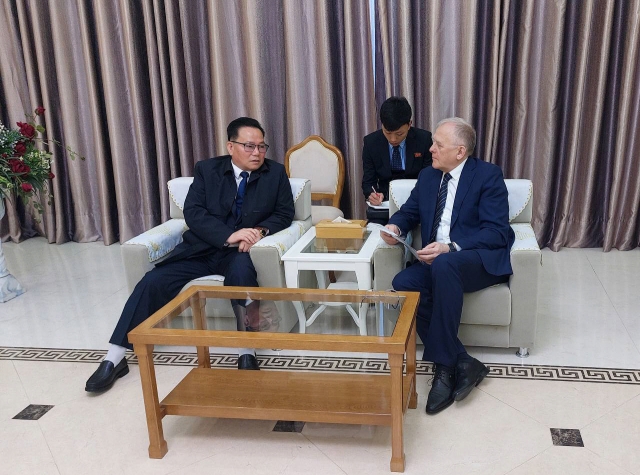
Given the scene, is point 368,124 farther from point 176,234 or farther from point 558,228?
point 176,234

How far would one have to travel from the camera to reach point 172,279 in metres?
2.74

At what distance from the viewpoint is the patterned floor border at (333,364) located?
242cm

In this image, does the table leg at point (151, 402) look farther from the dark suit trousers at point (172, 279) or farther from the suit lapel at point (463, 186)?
the suit lapel at point (463, 186)

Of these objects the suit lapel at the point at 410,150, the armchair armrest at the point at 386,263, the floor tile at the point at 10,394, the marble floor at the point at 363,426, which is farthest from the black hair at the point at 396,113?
the floor tile at the point at 10,394

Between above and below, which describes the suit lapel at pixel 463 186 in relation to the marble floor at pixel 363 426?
above

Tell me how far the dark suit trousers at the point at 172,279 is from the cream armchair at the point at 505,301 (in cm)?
62

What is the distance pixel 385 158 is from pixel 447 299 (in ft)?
5.01

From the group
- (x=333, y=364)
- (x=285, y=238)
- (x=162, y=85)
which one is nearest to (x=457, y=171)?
(x=285, y=238)

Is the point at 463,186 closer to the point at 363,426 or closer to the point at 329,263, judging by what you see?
the point at 329,263

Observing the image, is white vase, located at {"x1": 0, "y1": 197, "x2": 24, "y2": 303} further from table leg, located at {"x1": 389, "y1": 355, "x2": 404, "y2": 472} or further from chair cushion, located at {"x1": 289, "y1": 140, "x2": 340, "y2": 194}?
table leg, located at {"x1": 389, "y1": 355, "x2": 404, "y2": 472}

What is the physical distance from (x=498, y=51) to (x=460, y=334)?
7.30ft

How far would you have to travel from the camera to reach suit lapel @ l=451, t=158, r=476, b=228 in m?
2.59

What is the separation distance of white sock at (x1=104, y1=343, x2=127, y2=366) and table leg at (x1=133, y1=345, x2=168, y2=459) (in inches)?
24.9

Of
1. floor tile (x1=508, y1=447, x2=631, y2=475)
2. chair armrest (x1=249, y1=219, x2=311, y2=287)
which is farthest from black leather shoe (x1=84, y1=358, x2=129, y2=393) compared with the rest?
floor tile (x1=508, y1=447, x2=631, y2=475)
